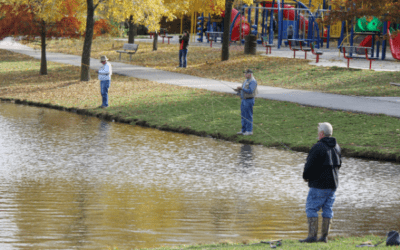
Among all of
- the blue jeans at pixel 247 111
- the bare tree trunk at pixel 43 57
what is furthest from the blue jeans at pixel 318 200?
the bare tree trunk at pixel 43 57

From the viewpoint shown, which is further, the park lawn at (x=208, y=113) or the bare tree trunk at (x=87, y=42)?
the bare tree trunk at (x=87, y=42)

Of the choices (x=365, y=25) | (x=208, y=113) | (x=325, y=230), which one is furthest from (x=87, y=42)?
(x=325, y=230)

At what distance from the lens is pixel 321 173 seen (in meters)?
6.92

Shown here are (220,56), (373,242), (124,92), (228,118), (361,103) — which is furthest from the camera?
(220,56)

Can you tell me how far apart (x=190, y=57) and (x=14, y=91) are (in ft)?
39.6

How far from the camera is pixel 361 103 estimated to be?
18.0m

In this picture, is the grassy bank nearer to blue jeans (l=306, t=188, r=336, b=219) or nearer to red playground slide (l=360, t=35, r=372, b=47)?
blue jeans (l=306, t=188, r=336, b=219)

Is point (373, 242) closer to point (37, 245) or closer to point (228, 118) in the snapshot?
point (37, 245)

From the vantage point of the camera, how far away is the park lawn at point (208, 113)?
13477 millimetres

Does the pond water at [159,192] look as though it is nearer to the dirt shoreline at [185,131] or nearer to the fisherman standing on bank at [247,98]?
the dirt shoreline at [185,131]

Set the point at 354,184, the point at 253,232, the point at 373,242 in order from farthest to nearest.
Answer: the point at 354,184 < the point at 253,232 < the point at 373,242

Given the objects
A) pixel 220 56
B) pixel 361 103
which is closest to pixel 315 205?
pixel 361 103

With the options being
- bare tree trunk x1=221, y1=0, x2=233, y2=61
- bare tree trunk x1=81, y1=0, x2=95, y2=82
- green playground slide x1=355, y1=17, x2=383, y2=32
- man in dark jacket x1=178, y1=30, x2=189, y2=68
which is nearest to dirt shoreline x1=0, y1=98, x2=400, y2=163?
bare tree trunk x1=81, y1=0, x2=95, y2=82

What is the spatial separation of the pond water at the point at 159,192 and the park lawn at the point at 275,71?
9.19m
